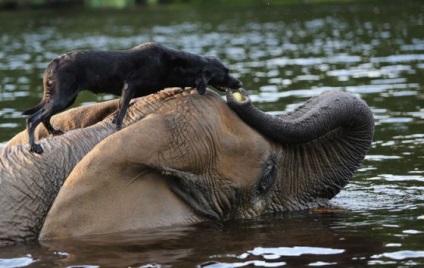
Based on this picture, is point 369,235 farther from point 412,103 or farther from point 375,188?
point 412,103

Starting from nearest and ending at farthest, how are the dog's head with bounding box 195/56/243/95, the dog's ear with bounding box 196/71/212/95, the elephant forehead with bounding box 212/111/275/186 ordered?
the elephant forehead with bounding box 212/111/275/186
the dog's ear with bounding box 196/71/212/95
the dog's head with bounding box 195/56/243/95

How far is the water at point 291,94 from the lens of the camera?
388 inches

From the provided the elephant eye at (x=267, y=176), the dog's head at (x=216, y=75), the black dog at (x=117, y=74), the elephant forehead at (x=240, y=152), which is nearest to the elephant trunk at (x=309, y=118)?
the elephant forehead at (x=240, y=152)

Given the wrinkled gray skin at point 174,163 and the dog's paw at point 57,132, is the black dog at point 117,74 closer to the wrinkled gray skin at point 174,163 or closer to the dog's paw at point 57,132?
the dog's paw at point 57,132

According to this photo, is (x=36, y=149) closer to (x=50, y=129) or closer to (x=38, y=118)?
(x=38, y=118)

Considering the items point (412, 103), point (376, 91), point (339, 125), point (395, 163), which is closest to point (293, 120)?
point (339, 125)

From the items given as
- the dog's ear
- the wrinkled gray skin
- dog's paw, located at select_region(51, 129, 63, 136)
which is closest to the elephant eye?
the wrinkled gray skin

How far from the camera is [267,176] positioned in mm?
Answer: 11133

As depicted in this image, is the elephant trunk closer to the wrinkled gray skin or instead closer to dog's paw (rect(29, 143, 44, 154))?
the wrinkled gray skin

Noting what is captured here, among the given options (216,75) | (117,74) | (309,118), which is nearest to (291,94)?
(216,75)

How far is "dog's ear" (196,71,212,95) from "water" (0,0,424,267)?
4.62 feet

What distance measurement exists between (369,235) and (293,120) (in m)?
1.52

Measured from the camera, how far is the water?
987cm

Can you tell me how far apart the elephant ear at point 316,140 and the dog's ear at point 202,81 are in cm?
28
